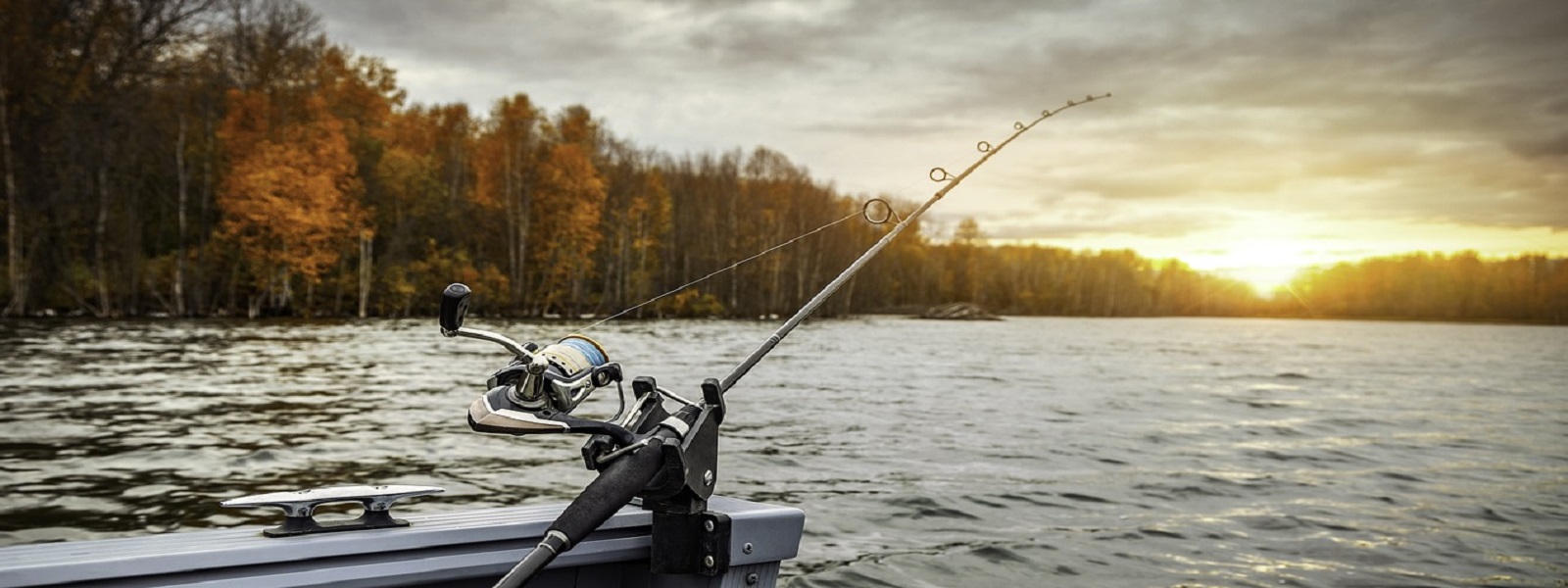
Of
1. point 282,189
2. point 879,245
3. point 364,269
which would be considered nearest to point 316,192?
point 282,189

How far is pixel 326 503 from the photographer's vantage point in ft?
8.73

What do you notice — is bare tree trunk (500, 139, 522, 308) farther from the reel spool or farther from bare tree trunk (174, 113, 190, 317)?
the reel spool

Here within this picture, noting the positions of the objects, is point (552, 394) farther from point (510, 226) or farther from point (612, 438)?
point (510, 226)

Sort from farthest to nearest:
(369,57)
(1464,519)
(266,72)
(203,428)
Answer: (369,57) < (266,72) < (203,428) < (1464,519)

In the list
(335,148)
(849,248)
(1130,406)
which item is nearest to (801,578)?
(1130,406)

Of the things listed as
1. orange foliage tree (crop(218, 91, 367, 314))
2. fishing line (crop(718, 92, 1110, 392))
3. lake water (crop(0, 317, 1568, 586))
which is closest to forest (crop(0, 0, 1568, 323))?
orange foliage tree (crop(218, 91, 367, 314))

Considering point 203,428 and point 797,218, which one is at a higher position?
point 797,218

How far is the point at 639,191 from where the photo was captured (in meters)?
55.8

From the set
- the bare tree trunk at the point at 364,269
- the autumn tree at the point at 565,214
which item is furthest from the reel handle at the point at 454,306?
the autumn tree at the point at 565,214

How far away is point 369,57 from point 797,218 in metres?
21.2

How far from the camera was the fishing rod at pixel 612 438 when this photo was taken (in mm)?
2703

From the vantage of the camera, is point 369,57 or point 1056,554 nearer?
point 1056,554

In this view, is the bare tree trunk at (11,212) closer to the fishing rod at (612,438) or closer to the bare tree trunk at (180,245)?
the bare tree trunk at (180,245)

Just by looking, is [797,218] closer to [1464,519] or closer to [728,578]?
[1464,519]
